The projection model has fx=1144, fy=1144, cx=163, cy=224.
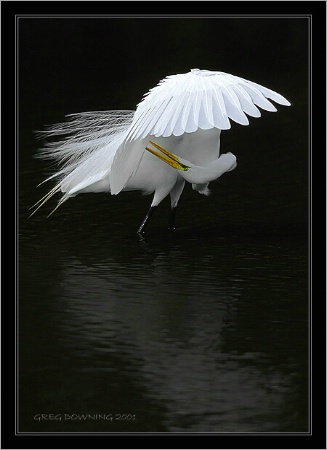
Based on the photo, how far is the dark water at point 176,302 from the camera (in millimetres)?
A: 3900

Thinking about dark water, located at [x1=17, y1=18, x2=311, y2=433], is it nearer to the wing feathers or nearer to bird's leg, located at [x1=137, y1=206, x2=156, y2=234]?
bird's leg, located at [x1=137, y1=206, x2=156, y2=234]

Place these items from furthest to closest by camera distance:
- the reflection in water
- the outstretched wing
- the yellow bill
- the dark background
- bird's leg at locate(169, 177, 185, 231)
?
the dark background → bird's leg at locate(169, 177, 185, 231) → the yellow bill → the outstretched wing → the reflection in water

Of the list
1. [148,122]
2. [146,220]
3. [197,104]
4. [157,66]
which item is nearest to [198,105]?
[197,104]

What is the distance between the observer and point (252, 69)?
10.6m

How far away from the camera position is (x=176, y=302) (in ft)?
16.1

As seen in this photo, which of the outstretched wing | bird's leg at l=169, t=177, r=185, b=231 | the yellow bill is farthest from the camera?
bird's leg at l=169, t=177, r=185, b=231

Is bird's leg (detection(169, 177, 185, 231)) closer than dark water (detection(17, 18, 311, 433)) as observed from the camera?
No

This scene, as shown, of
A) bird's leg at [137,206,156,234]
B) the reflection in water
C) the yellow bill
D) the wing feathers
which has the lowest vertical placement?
the reflection in water

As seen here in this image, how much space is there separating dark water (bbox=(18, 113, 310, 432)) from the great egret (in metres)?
0.30

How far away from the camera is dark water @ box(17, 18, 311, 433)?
3900 millimetres

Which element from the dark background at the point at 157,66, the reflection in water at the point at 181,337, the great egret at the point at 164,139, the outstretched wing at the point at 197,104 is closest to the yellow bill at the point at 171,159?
the great egret at the point at 164,139

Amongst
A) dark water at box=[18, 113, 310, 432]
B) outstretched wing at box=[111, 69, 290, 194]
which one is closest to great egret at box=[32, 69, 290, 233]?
outstretched wing at box=[111, 69, 290, 194]

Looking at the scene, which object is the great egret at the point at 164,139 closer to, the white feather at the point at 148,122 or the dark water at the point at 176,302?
the white feather at the point at 148,122

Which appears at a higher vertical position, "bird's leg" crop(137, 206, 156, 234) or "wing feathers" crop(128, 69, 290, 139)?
"wing feathers" crop(128, 69, 290, 139)
